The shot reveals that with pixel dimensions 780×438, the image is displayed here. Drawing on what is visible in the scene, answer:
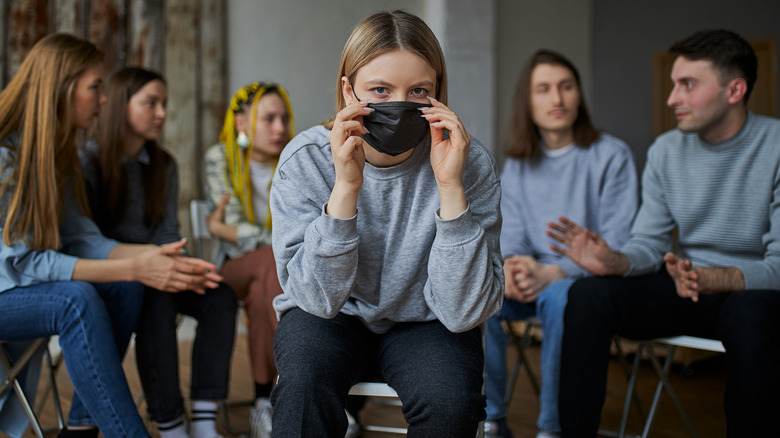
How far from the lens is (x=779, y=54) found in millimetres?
5566

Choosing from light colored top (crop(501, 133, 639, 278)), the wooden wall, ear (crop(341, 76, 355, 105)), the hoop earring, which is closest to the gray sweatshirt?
ear (crop(341, 76, 355, 105))

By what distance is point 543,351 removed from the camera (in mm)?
2199

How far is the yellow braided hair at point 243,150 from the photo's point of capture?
2951mm

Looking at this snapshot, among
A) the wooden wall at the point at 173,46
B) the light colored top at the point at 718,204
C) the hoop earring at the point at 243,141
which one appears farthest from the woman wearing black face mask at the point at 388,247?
the wooden wall at the point at 173,46

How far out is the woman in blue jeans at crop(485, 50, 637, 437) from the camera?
2.40 m

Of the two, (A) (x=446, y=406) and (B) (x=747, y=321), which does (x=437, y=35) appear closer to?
(B) (x=747, y=321)

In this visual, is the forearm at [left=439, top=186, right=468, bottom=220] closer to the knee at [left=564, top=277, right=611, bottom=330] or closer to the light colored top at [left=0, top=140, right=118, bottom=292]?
the knee at [left=564, top=277, right=611, bottom=330]

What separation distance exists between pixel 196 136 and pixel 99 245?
201 centimetres

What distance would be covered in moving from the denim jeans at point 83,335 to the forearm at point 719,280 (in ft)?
5.32

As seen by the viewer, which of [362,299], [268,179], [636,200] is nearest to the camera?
[362,299]

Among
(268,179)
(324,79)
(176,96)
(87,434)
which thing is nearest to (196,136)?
Result: (176,96)

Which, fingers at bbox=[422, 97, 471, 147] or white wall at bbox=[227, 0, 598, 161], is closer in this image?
fingers at bbox=[422, 97, 471, 147]

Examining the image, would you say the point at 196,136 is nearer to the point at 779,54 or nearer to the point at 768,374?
the point at 768,374

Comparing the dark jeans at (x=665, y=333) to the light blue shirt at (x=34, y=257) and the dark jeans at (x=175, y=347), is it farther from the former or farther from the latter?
the light blue shirt at (x=34, y=257)
